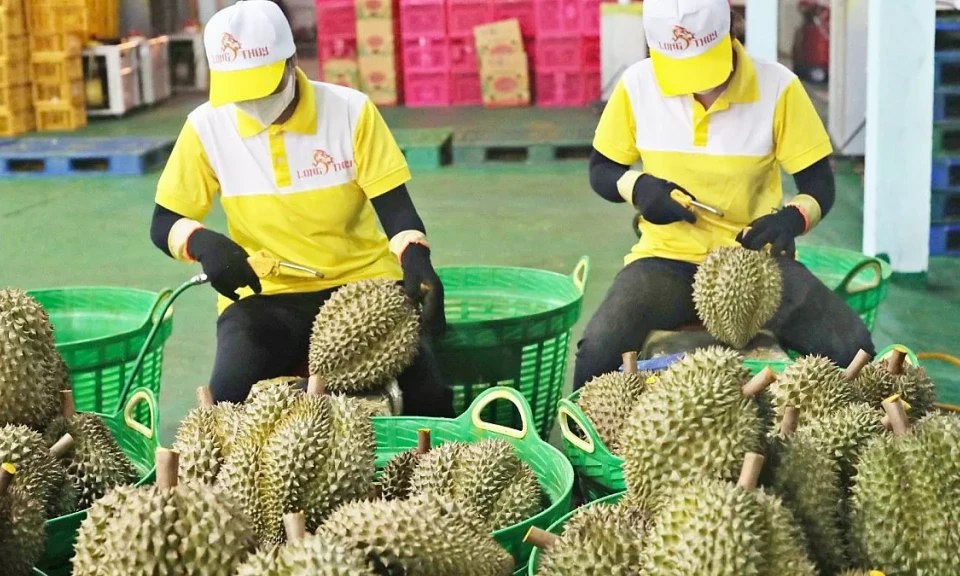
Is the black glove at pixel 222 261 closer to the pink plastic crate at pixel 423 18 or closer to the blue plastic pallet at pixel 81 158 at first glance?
the blue plastic pallet at pixel 81 158

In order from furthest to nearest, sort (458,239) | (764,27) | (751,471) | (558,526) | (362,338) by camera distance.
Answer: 1. (764,27)
2. (458,239)
3. (362,338)
4. (558,526)
5. (751,471)

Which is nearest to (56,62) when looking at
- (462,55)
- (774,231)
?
(462,55)

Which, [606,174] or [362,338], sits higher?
[606,174]

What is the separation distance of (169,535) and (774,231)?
6.89 feet

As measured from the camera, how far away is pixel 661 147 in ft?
11.3

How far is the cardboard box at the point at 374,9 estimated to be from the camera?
36.5 feet

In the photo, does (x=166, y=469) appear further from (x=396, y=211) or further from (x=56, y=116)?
(x=56, y=116)

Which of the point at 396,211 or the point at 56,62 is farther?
the point at 56,62

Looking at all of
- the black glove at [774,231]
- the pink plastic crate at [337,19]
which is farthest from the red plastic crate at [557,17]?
the black glove at [774,231]

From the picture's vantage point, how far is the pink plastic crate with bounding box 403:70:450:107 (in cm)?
1137

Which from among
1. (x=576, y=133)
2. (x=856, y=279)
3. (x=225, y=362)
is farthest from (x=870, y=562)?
(x=576, y=133)

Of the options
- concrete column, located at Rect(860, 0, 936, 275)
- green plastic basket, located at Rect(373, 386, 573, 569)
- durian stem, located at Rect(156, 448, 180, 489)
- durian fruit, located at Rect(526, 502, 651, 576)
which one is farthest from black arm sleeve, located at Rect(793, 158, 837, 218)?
durian stem, located at Rect(156, 448, 180, 489)

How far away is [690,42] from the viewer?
125 inches

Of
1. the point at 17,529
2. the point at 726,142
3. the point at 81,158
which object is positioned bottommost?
the point at 81,158
